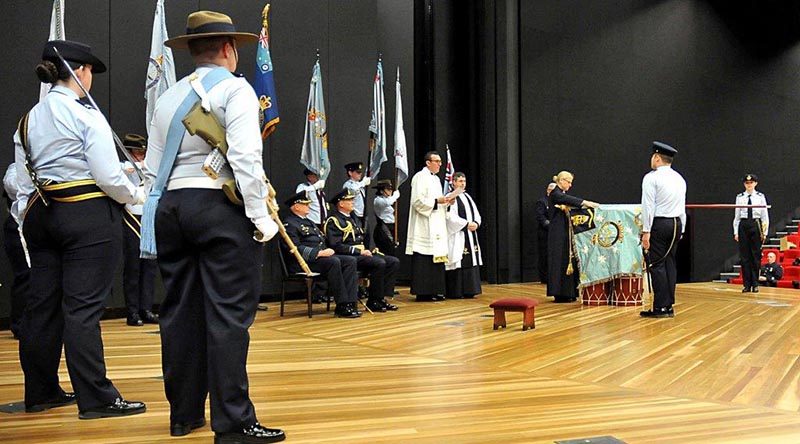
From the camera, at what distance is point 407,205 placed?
38.1ft

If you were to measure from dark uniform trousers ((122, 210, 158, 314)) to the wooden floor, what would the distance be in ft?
1.04

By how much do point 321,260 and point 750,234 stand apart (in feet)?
20.0

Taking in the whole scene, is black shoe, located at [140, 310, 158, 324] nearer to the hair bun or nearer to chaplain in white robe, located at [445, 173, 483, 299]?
chaplain in white robe, located at [445, 173, 483, 299]

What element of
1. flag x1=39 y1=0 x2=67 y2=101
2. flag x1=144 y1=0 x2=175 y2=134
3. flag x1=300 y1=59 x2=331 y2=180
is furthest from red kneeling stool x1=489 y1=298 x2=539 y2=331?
flag x1=39 y1=0 x2=67 y2=101

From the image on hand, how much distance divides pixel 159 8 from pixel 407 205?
16.2 feet

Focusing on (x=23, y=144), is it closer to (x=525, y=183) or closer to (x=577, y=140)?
(x=525, y=183)

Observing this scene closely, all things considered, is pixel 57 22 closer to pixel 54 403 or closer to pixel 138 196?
pixel 138 196

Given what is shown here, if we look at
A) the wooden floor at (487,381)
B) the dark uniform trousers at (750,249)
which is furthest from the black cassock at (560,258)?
the dark uniform trousers at (750,249)

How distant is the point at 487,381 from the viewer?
13.8 feet

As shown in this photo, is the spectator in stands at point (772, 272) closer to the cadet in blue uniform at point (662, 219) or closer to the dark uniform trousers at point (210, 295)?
the cadet in blue uniform at point (662, 219)

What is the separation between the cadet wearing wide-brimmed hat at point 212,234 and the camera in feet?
9.09

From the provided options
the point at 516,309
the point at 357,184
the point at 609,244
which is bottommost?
the point at 516,309

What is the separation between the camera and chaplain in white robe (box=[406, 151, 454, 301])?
352 inches

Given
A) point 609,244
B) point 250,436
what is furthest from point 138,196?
point 609,244
